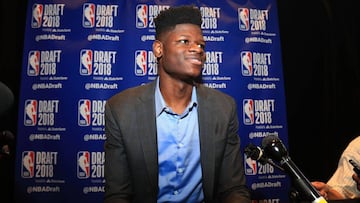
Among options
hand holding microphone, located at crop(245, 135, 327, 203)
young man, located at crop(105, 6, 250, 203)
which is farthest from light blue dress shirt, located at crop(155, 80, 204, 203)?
hand holding microphone, located at crop(245, 135, 327, 203)

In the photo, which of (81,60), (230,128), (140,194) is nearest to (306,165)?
(230,128)

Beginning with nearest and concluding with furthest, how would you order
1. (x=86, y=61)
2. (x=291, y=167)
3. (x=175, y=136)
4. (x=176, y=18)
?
(x=291, y=167), (x=175, y=136), (x=176, y=18), (x=86, y=61)

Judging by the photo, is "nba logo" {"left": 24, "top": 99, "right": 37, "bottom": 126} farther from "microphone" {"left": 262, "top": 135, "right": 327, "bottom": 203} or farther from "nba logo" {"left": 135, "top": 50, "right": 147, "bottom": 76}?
"microphone" {"left": 262, "top": 135, "right": 327, "bottom": 203}

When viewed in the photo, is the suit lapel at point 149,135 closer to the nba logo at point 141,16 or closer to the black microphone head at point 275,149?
the black microphone head at point 275,149

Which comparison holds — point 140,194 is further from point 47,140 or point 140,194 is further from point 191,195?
point 47,140

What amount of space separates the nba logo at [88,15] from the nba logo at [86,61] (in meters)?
0.28

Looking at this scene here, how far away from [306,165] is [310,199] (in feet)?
9.32

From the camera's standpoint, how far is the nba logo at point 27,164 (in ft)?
9.85

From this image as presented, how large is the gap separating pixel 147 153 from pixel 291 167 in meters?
0.95

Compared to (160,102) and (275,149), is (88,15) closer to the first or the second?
(160,102)

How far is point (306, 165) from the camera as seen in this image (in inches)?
140

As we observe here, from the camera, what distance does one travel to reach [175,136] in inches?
74.9

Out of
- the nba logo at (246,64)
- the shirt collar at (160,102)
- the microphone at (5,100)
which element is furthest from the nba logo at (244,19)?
the microphone at (5,100)

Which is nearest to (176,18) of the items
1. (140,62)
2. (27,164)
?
(140,62)
